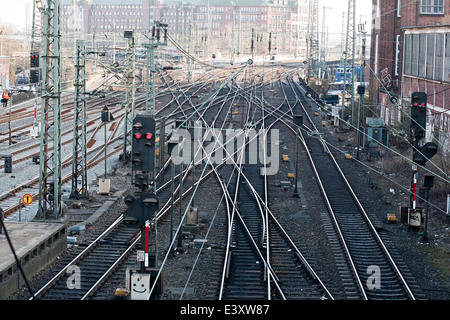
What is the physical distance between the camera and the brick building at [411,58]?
83.7 ft

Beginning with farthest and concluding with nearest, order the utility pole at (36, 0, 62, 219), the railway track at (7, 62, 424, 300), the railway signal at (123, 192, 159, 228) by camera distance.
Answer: the utility pole at (36, 0, 62, 219)
the railway track at (7, 62, 424, 300)
the railway signal at (123, 192, 159, 228)

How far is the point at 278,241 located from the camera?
48.1 ft

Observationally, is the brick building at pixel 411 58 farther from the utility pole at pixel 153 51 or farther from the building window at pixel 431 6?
the utility pole at pixel 153 51

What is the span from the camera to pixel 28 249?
39.1ft

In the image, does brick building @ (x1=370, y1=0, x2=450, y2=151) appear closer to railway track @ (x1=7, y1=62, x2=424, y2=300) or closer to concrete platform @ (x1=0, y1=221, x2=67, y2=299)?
railway track @ (x1=7, y1=62, x2=424, y2=300)

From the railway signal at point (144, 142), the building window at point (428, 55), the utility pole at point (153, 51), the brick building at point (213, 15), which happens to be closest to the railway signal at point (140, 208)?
the railway signal at point (144, 142)

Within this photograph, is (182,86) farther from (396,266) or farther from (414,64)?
(396,266)

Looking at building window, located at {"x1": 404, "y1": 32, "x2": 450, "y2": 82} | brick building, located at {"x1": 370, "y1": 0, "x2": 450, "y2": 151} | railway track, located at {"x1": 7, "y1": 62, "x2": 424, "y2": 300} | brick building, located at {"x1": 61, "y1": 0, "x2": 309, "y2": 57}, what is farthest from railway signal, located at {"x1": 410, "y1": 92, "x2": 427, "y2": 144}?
brick building, located at {"x1": 61, "y1": 0, "x2": 309, "y2": 57}

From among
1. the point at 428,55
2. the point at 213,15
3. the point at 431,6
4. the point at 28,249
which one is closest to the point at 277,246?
the point at 28,249

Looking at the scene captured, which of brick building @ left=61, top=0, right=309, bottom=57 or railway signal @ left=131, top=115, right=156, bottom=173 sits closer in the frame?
railway signal @ left=131, top=115, right=156, bottom=173

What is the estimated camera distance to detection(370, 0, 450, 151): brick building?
Result: 83.7ft
